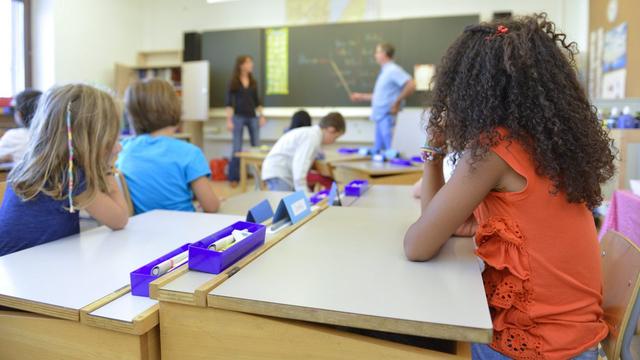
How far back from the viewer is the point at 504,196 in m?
0.99

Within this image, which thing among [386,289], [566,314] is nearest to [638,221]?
[566,314]

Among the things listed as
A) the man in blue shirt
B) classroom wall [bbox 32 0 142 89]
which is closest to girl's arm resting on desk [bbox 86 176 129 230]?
the man in blue shirt

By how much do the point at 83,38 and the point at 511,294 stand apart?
22.7ft

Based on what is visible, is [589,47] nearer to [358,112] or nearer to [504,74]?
[358,112]

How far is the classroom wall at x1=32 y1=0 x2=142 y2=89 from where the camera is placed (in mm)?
6027

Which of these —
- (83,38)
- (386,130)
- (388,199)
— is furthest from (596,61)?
(83,38)

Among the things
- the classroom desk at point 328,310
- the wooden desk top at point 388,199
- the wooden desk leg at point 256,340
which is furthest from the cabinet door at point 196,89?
the wooden desk leg at point 256,340

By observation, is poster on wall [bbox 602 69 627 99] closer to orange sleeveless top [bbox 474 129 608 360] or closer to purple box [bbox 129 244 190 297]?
orange sleeveless top [bbox 474 129 608 360]

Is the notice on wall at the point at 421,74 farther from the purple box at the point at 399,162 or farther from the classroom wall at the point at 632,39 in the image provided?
the purple box at the point at 399,162

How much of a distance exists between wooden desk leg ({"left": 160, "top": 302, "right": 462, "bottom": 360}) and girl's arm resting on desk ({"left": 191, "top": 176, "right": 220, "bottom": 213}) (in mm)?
1234

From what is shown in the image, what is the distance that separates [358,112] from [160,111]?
480 centimetres

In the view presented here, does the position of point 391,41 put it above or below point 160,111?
above

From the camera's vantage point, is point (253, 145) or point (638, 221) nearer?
point (638, 221)

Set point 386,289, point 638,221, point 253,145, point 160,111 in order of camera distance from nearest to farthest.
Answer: point 386,289
point 638,221
point 160,111
point 253,145
